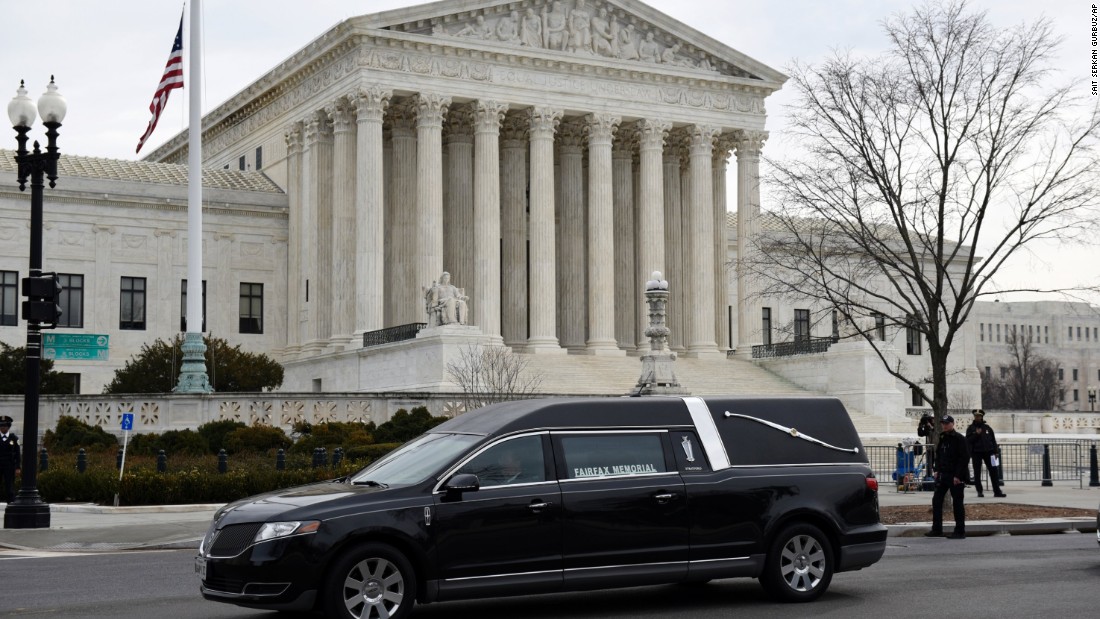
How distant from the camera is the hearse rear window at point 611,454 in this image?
43.6 feet

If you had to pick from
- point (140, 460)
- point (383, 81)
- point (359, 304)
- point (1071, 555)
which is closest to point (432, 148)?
point (383, 81)

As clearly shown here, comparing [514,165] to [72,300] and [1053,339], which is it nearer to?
[72,300]

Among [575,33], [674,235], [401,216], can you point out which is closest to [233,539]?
[401,216]

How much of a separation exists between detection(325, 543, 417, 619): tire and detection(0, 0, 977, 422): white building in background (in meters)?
41.8

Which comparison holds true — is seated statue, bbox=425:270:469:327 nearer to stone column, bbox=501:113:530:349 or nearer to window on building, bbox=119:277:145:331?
stone column, bbox=501:113:530:349

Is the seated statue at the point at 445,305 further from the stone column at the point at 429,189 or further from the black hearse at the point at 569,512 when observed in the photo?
the black hearse at the point at 569,512

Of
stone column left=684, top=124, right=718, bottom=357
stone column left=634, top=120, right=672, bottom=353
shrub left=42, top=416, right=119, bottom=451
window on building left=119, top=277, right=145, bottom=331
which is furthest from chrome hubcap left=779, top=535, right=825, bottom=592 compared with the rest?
window on building left=119, top=277, right=145, bottom=331

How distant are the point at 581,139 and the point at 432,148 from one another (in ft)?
34.9

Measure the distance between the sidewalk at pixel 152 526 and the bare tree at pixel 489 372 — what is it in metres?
18.2

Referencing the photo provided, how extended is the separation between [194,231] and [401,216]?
82.8 feet

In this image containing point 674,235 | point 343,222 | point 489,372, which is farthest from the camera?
point 674,235

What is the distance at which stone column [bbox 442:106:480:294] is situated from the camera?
212ft

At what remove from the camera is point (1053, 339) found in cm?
16250

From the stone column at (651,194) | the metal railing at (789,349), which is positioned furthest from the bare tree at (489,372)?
the metal railing at (789,349)
